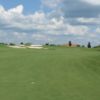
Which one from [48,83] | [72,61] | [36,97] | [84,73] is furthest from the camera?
[72,61]

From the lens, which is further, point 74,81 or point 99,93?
point 74,81

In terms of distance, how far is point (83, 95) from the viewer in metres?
13.3

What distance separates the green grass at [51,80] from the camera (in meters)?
13.2

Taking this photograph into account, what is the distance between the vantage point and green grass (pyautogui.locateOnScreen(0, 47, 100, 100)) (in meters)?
13.2

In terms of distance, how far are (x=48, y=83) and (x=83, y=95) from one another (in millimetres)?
2657

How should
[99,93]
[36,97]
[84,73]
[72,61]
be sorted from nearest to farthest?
[36,97] → [99,93] → [84,73] → [72,61]

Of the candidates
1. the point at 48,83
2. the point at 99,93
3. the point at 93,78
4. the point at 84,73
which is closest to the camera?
the point at 99,93

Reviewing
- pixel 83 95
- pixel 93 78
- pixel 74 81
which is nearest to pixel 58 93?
pixel 83 95

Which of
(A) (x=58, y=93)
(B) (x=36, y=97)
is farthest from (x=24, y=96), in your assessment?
(A) (x=58, y=93)

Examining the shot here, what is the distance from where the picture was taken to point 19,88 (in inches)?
567

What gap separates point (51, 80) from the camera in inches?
647

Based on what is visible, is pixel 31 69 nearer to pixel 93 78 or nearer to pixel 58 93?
pixel 93 78

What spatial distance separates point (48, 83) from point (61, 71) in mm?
4015

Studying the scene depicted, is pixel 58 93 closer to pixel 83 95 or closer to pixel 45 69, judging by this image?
pixel 83 95
